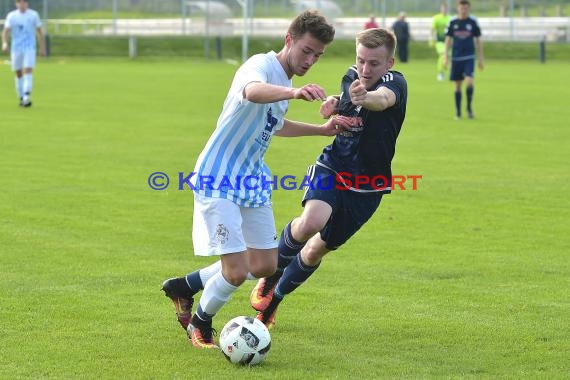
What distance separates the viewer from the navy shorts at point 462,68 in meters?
22.0

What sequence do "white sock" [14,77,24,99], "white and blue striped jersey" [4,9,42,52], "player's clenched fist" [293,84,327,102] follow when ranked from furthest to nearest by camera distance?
"white and blue striped jersey" [4,9,42,52] → "white sock" [14,77,24,99] → "player's clenched fist" [293,84,327,102]

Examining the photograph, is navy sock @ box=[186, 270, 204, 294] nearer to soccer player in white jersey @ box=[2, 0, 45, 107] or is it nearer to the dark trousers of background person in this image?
soccer player in white jersey @ box=[2, 0, 45, 107]

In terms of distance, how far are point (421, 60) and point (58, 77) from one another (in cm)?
1967

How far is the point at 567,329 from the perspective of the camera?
7.17 metres

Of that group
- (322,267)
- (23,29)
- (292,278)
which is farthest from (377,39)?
(23,29)

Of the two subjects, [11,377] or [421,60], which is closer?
[11,377]

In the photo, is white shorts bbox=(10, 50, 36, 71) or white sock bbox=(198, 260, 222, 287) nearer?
white sock bbox=(198, 260, 222, 287)

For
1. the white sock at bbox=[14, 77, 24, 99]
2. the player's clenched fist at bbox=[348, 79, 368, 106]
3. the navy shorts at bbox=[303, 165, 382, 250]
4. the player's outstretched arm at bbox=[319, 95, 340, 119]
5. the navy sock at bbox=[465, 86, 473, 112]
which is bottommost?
the white sock at bbox=[14, 77, 24, 99]

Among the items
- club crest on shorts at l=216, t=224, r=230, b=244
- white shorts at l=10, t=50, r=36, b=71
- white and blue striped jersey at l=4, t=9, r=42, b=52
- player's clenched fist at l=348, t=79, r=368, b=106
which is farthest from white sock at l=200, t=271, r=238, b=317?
white and blue striped jersey at l=4, t=9, r=42, b=52

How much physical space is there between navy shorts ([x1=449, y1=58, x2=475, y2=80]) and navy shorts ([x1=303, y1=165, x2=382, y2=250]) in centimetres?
1512

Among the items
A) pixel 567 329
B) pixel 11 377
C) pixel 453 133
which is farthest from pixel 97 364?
pixel 453 133

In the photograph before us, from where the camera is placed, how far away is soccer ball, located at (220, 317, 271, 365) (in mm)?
6320

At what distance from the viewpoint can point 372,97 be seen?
6559mm

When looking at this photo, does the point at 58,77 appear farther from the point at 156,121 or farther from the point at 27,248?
the point at 27,248
